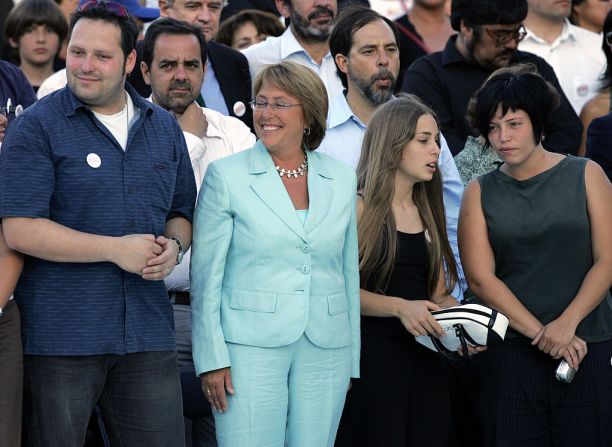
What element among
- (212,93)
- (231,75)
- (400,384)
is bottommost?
(400,384)

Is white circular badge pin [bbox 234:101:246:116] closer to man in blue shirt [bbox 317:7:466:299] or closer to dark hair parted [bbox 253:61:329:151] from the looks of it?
man in blue shirt [bbox 317:7:466:299]

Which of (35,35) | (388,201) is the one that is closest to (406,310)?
(388,201)

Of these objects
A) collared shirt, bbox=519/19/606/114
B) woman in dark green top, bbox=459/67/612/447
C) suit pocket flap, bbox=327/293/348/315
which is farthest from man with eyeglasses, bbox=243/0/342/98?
suit pocket flap, bbox=327/293/348/315

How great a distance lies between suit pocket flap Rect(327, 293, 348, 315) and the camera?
458 centimetres

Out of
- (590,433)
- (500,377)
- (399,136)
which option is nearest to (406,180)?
(399,136)

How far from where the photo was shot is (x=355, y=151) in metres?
5.90

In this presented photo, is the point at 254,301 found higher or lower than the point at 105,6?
lower

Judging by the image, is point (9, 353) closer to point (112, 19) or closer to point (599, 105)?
point (112, 19)

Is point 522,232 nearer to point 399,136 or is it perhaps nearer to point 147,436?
point 399,136

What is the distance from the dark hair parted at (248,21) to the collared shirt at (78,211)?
4.06m

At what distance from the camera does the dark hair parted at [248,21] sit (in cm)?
832

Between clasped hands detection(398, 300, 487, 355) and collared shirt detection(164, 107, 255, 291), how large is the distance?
112 centimetres

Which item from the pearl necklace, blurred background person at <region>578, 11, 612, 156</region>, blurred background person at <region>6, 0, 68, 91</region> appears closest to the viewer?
the pearl necklace

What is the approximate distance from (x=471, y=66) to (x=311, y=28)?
3.82 feet
